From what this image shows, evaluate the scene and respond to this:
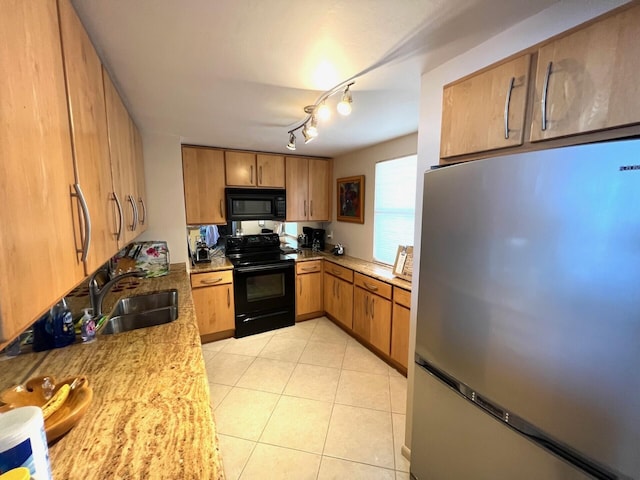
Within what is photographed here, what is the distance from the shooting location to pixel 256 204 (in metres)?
3.40

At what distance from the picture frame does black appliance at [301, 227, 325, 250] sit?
1.40 ft

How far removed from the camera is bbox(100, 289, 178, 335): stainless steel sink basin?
173 cm

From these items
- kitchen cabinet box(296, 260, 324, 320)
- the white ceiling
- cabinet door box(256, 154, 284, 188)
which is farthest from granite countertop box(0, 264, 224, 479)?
cabinet door box(256, 154, 284, 188)

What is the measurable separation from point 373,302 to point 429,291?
5.10ft

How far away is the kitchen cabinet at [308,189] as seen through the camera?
3625mm

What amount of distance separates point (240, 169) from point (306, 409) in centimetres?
263

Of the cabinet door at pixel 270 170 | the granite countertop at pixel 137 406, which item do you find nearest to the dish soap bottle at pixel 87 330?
Result: the granite countertop at pixel 137 406

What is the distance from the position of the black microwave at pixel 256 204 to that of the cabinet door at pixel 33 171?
2.51m

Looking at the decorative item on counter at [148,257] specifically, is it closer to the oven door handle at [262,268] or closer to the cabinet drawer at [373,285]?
the oven door handle at [262,268]

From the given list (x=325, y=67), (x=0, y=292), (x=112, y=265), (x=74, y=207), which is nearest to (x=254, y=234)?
(x=112, y=265)

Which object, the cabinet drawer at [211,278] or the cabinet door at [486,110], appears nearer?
the cabinet door at [486,110]

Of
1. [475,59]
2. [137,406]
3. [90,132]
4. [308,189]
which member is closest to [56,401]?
[137,406]

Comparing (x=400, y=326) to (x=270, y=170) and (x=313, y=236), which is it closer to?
(x=313, y=236)

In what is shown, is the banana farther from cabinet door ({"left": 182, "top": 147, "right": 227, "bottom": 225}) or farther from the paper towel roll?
cabinet door ({"left": 182, "top": 147, "right": 227, "bottom": 225})
